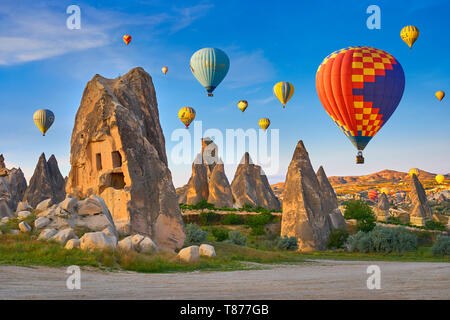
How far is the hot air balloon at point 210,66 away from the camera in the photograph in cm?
4028

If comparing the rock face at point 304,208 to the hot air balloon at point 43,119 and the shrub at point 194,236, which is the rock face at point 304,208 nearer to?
the shrub at point 194,236

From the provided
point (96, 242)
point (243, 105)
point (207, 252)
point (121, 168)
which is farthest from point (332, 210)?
point (96, 242)

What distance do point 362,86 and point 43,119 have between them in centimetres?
3365

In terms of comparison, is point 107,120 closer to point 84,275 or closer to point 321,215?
point 84,275

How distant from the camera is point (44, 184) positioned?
5884cm

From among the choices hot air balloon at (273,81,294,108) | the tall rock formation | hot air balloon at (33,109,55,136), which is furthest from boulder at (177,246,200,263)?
hot air balloon at (33,109,55,136)

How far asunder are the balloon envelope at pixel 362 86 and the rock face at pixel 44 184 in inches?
1567

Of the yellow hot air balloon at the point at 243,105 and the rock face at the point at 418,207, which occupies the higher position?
the yellow hot air balloon at the point at 243,105

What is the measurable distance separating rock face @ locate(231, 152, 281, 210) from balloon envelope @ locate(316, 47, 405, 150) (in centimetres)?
4035

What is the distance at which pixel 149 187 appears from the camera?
21.1 meters

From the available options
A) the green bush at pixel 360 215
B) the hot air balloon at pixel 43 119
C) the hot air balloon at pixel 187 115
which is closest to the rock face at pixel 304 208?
the green bush at pixel 360 215
